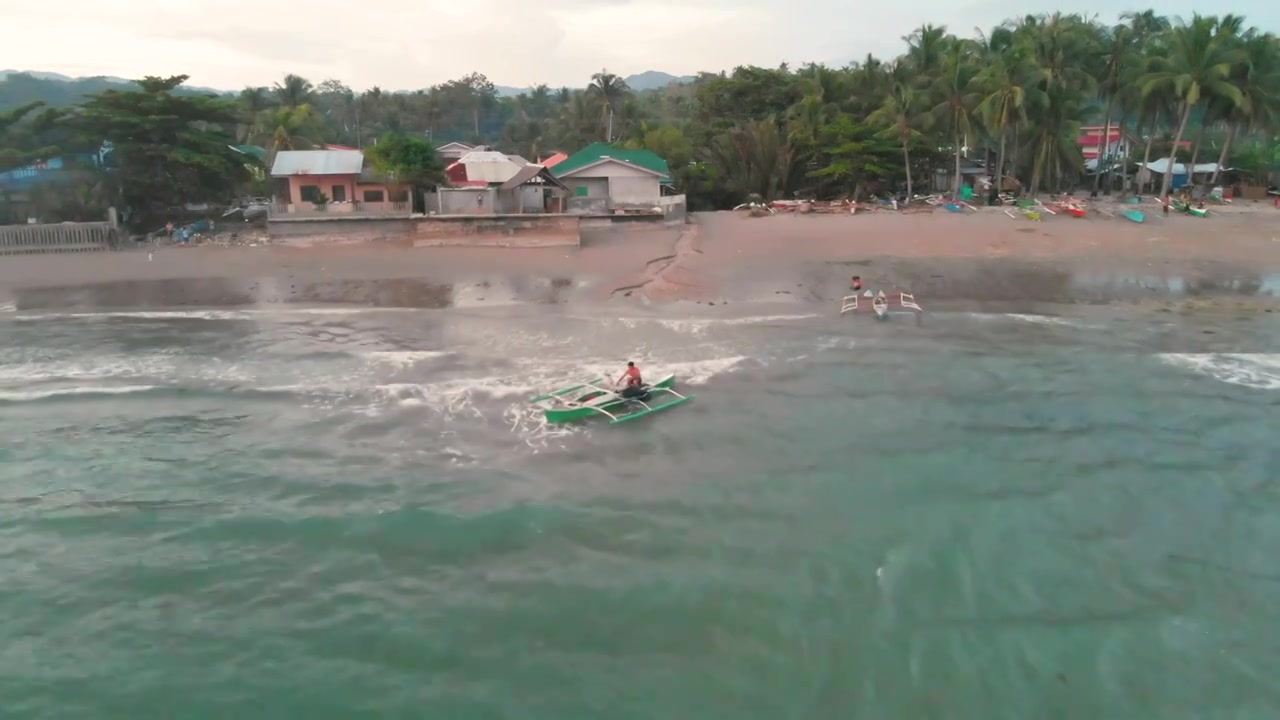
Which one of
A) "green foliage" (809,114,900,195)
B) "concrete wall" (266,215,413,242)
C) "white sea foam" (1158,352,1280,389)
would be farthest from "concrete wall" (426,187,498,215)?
"white sea foam" (1158,352,1280,389)

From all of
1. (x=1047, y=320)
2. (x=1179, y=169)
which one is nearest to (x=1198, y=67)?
(x=1179, y=169)

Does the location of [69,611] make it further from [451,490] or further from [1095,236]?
A: [1095,236]

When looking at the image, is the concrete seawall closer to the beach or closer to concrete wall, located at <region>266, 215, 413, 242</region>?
concrete wall, located at <region>266, 215, 413, 242</region>

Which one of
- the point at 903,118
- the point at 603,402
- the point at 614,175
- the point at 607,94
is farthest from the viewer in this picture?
the point at 607,94

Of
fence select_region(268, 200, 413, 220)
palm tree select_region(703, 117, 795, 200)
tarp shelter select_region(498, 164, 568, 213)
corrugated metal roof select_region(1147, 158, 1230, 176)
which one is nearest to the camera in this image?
tarp shelter select_region(498, 164, 568, 213)

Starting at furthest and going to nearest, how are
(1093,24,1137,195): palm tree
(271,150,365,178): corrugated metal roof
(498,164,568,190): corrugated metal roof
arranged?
(1093,24,1137,195): palm tree < (271,150,365,178): corrugated metal roof < (498,164,568,190): corrugated metal roof

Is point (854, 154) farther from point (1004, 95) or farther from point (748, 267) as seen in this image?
point (748, 267)

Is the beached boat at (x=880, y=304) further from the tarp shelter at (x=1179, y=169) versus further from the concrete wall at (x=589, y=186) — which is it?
the tarp shelter at (x=1179, y=169)
